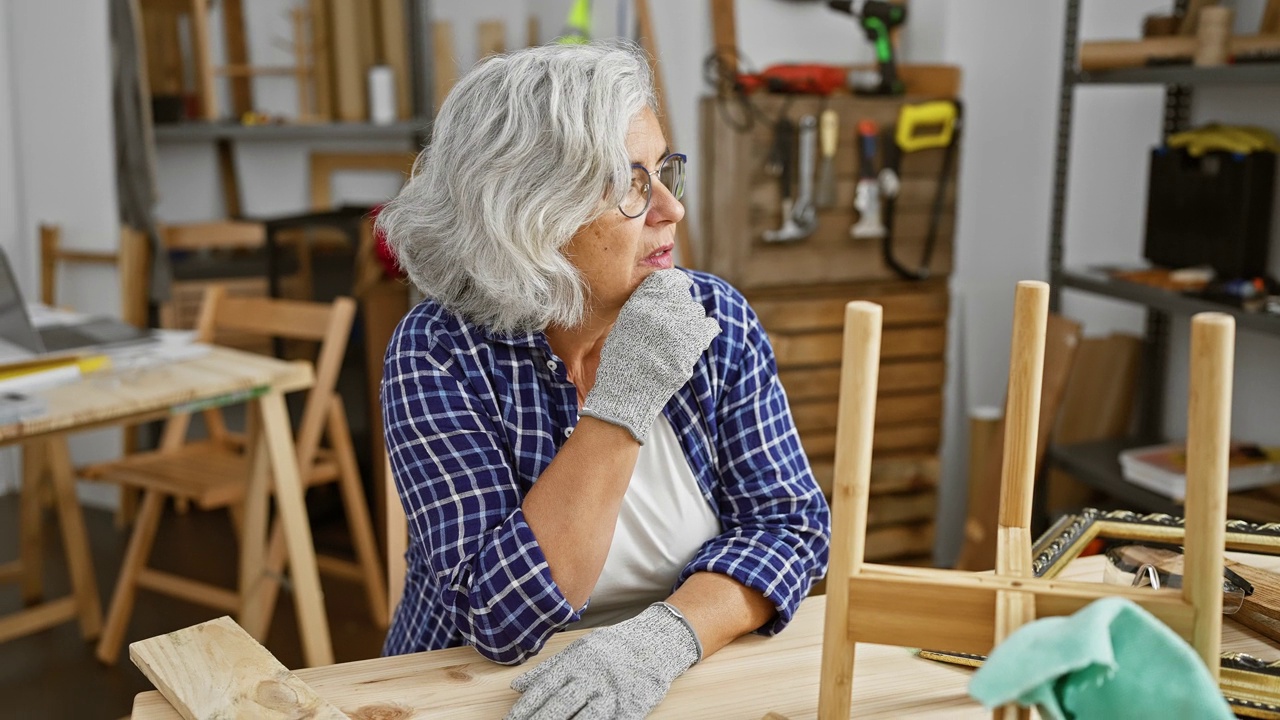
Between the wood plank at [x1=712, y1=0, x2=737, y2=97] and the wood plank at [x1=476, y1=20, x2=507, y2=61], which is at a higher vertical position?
the wood plank at [x1=476, y1=20, x2=507, y2=61]

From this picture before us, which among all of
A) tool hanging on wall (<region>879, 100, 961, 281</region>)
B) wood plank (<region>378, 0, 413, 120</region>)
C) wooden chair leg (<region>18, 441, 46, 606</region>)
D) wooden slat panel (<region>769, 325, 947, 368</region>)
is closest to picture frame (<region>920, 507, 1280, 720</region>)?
wooden slat panel (<region>769, 325, 947, 368</region>)

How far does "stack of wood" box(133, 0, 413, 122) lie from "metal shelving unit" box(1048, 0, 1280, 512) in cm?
268

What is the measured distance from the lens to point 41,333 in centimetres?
245

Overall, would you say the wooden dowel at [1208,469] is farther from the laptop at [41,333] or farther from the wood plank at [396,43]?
the wood plank at [396,43]

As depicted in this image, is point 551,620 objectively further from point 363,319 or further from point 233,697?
point 363,319

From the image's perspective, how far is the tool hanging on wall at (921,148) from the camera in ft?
9.20

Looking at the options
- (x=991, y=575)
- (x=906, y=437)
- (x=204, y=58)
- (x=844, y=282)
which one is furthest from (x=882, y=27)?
(x=204, y=58)

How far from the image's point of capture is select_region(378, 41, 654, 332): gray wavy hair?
1141mm

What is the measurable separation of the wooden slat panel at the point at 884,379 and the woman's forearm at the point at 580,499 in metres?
1.74

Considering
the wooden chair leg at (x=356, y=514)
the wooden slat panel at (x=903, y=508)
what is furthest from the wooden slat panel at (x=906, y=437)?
the wooden chair leg at (x=356, y=514)

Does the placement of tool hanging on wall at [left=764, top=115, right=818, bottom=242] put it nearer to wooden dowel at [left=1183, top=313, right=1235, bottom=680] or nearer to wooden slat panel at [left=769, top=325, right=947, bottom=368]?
wooden slat panel at [left=769, top=325, right=947, bottom=368]

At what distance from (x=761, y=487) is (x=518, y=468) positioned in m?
0.27

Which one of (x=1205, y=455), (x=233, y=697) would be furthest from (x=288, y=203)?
(x=1205, y=455)

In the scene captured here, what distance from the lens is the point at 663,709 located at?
909 millimetres
